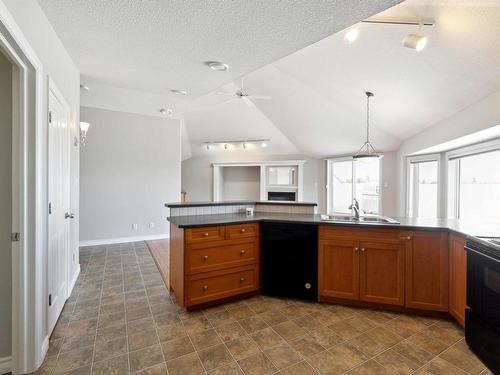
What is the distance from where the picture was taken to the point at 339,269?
2.52m

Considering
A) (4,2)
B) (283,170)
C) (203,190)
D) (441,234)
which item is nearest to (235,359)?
(441,234)

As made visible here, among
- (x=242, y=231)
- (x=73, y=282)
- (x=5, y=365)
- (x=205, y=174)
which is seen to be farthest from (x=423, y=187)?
(x=205, y=174)

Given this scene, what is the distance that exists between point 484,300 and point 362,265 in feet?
2.92

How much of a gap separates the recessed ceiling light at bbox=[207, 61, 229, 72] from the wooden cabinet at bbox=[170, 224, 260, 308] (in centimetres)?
161

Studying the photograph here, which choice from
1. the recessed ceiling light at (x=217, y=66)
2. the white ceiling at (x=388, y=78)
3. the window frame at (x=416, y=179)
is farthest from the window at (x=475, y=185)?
the recessed ceiling light at (x=217, y=66)

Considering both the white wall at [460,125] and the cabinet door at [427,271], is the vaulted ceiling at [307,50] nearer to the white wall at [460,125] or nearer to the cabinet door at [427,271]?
the white wall at [460,125]

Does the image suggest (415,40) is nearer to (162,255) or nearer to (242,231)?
(242,231)

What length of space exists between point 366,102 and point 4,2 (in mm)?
4373

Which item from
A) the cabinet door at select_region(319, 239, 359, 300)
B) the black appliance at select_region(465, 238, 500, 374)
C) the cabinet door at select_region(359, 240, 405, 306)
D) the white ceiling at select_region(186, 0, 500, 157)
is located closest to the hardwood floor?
the cabinet door at select_region(319, 239, 359, 300)

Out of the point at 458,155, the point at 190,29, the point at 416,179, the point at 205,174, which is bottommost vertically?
the point at 416,179

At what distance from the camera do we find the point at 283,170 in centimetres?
804

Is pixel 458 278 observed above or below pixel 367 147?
below

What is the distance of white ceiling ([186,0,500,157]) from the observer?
2156 mm

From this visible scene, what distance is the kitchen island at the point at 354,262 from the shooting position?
229 cm
